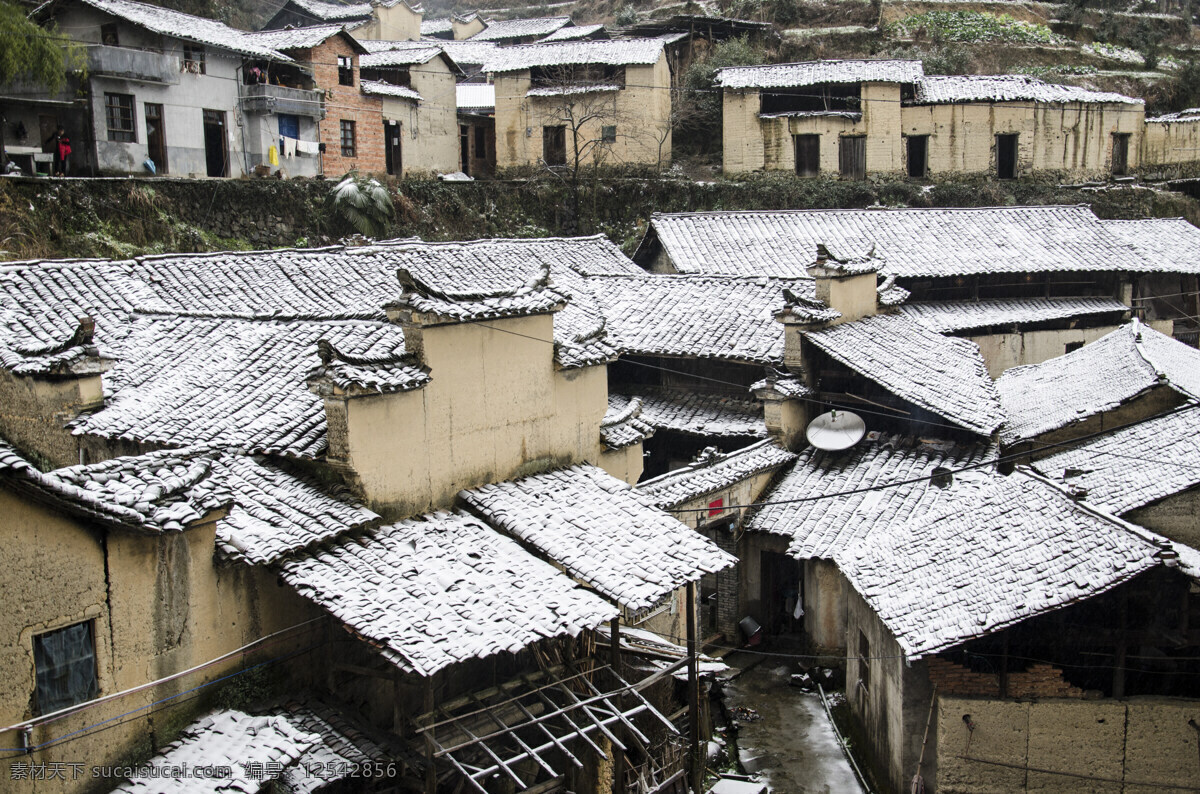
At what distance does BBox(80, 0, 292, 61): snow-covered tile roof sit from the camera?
31.7 metres

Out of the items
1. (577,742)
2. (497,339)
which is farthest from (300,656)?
(497,339)

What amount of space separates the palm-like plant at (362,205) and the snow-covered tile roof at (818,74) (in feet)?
55.1

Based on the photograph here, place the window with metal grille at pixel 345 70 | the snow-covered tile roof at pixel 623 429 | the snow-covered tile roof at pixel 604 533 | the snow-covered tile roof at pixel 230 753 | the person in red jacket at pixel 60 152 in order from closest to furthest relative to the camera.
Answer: the snow-covered tile roof at pixel 230 753 < the snow-covered tile roof at pixel 604 533 < the snow-covered tile roof at pixel 623 429 < the person in red jacket at pixel 60 152 < the window with metal grille at pixel 345 70

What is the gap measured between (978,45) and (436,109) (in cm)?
2899

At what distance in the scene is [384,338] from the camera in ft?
47.9

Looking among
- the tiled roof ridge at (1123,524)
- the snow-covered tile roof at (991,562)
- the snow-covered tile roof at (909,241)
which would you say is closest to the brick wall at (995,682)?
the snow-covered tile roof at (991,562)

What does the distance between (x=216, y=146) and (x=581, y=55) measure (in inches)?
653

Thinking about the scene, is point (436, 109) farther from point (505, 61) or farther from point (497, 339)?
point (497, 339)

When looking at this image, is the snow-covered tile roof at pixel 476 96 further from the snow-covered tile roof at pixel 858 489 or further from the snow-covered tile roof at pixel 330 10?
the snow-covered tile roof at pixel 858 489

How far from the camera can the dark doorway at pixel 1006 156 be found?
143 feet

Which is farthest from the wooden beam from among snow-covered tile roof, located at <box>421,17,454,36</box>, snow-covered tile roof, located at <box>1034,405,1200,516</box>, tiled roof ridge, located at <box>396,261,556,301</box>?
snow-covered tile roof, located at <box>421,17,454,36</box>

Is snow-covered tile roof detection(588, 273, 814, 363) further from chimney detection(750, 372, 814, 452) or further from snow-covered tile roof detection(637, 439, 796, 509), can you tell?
snow-covered tile roof detection(637, 439, 796, 509)

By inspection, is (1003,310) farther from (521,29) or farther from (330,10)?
(330,10)

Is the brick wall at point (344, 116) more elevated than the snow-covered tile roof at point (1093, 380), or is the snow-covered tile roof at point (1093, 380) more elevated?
the brick wall at point (344, 116)
